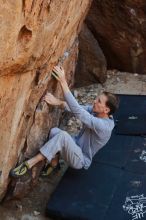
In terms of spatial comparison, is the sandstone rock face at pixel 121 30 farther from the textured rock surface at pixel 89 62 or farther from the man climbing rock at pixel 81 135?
the man climbing rock at pixel 81 135

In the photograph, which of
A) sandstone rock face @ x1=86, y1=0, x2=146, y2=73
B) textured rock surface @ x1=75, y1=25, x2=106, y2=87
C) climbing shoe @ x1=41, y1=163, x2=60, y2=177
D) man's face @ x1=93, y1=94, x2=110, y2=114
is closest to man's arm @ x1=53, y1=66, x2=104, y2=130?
man's face @ x1=93, y1=94, x2=110, y2=114

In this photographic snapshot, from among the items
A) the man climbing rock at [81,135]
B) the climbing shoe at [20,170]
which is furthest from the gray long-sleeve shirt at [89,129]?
the climbing shoe at [20,170]

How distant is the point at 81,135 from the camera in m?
4.89

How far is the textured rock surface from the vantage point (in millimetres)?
7148

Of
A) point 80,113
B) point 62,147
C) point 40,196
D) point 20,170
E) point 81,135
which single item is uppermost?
point 80,113

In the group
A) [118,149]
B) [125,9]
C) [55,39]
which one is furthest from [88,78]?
[55,39]

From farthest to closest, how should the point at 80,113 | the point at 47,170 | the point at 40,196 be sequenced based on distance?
the point at 47,170, the point at 40,196, the point at 80,113

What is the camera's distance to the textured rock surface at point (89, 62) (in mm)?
7148

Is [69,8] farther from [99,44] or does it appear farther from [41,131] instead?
[99,44]

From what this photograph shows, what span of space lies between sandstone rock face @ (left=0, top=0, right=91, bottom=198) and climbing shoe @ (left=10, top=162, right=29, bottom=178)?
0.06 meters

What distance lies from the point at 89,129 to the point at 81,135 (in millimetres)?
161

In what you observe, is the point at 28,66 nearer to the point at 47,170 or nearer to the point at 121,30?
the point at 47,170

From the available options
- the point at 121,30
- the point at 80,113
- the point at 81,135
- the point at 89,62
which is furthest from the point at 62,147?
the point at 121,30

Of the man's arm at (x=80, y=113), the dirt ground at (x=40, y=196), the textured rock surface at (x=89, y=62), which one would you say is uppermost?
the textured rock surface at (x=89, y=62)
